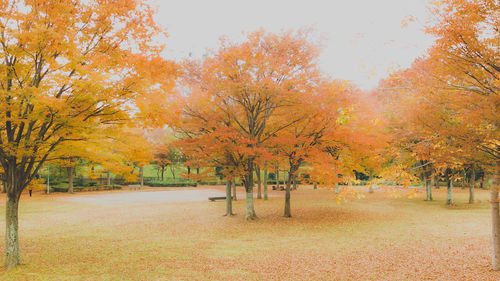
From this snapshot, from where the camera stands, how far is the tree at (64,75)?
6987mm

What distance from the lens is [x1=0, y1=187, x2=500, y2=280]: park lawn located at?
717cm

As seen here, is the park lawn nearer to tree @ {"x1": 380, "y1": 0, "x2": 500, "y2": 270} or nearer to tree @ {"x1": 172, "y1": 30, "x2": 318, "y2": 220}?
tree @ {"x1": 380, "y1": 0, "x2": 500, "y2": 270}

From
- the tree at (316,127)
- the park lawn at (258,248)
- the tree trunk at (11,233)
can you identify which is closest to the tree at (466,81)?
the park lawn at (258,248)

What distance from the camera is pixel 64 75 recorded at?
7133 mm

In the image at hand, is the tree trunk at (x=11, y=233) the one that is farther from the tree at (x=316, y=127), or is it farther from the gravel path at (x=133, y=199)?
the gravel path at (x=133, y=199)

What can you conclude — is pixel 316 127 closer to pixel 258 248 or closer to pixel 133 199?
pixel 258 248

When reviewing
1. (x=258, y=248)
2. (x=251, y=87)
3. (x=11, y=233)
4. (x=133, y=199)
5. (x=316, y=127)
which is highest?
(x=251, y=87)

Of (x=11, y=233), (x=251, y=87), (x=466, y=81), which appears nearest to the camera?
(x=466, y=81)

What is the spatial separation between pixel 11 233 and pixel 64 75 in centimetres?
433

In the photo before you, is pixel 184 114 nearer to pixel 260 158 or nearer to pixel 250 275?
pixel 260 158

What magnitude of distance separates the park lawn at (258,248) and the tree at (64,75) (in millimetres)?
→ 2349

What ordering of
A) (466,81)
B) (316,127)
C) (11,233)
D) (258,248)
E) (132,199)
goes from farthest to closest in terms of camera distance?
(132,199) < (316,127) < (258,248) < (11,233) < (466,81)

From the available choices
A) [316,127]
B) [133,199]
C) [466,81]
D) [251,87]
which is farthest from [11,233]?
[133,199]

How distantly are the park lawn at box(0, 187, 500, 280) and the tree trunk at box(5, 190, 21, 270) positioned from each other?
317 millimetres
